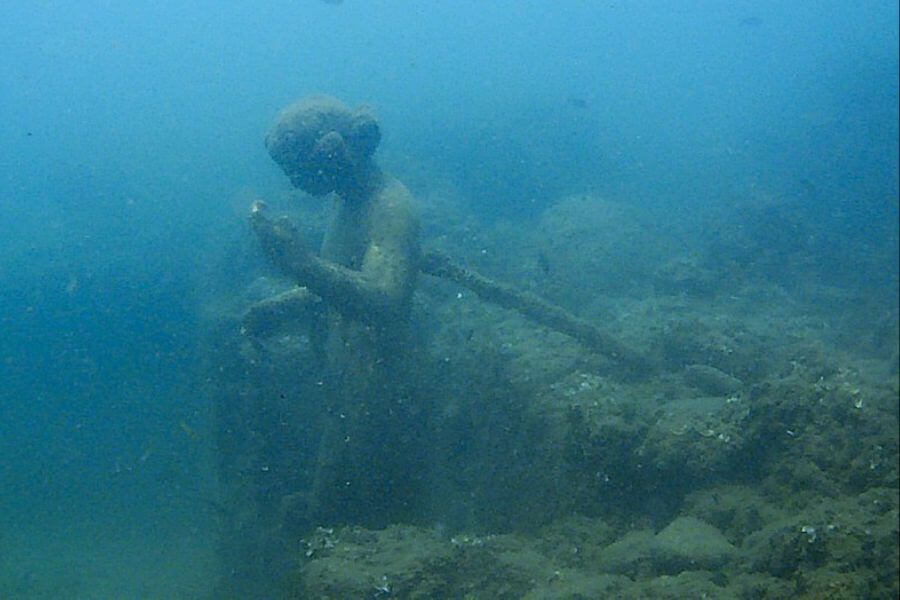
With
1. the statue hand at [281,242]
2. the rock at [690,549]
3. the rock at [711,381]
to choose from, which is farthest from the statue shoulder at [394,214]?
the rock at [690,549]

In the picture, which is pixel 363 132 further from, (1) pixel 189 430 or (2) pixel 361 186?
(1) pixel 189 430

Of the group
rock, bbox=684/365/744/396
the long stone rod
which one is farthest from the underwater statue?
rock, bbox=684/365/744/396

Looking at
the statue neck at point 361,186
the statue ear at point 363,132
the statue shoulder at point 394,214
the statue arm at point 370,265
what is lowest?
the statue arm at point 370,265

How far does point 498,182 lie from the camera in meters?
20.4

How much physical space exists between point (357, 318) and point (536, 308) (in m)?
2.31

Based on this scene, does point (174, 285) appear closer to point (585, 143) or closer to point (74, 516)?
point (74, 516)

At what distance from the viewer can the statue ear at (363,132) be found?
6.06m

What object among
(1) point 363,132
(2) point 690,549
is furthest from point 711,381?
(1) point 363,132

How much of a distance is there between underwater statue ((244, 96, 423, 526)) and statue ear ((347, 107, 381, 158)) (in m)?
0.01

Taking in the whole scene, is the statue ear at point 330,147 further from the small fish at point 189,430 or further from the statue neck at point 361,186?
the small fish at point 189,430

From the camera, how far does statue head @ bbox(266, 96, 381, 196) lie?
5848mm

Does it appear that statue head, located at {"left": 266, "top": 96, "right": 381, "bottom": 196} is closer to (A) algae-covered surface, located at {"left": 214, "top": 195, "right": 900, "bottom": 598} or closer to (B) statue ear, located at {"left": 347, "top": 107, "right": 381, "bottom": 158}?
(B) statue ear, located at {"left": 347, "top": 107, "right": 381, "bottom": 158}

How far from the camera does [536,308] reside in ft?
22.5

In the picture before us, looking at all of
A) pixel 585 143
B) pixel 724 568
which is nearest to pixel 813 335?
pixel 724 568
